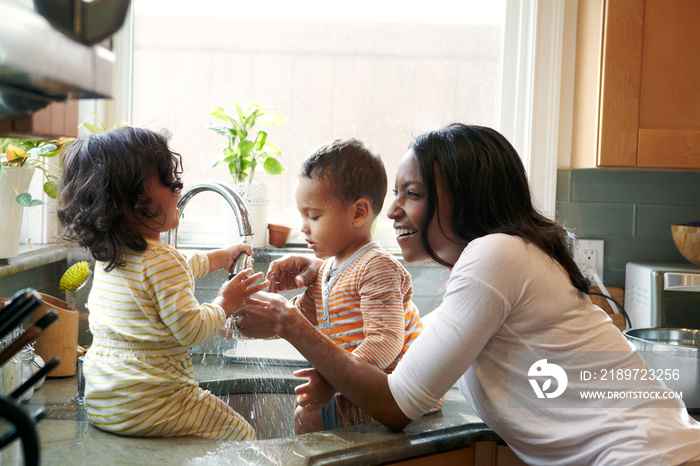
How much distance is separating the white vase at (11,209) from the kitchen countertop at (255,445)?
1.29 ft

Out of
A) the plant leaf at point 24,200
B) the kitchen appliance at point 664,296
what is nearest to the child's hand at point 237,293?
the plant leaf at point 24,200

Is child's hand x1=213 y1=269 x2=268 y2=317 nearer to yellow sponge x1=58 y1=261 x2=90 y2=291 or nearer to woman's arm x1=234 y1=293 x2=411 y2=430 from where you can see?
woman's arm x1=234 y1=293 x2=411 y2=430

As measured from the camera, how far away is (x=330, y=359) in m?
1.06

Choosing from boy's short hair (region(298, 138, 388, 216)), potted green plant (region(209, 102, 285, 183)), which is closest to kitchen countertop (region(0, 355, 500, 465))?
boy's short hair (region(298, 138, 388, 216))

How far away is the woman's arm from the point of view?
3.31 ft

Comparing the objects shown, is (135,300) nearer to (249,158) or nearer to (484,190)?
(484,190)

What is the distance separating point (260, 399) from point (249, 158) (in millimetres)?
741

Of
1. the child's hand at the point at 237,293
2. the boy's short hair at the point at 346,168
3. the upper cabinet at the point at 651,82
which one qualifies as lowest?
the child's hand at the point at 237,293

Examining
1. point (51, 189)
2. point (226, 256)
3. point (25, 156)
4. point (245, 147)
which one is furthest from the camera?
point (245, 147)

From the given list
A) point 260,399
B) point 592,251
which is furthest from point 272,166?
point 592,251

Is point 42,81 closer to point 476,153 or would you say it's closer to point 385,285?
point 476,153

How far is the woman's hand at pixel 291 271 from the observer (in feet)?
4.62

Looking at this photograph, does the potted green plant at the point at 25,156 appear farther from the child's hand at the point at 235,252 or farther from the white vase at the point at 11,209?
the child's hand at the point at 235,252

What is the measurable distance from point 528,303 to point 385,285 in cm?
33
